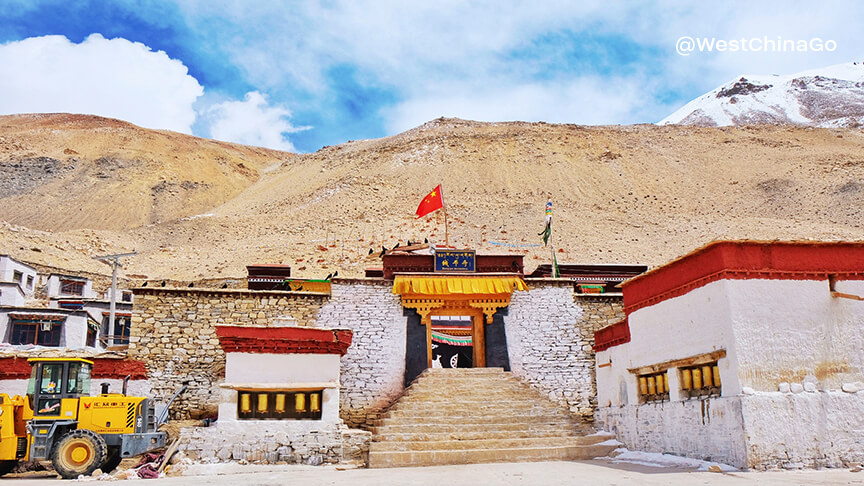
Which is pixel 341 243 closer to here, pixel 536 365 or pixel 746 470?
pixel 536 365

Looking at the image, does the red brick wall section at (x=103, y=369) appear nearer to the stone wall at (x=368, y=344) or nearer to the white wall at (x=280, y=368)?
the white wall at (x=280, y=368)

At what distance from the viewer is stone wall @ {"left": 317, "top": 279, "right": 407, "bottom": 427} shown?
564 inches

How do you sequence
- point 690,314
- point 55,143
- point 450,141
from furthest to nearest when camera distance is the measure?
1. point 55,143
2. point 450,141
3. point 690,314

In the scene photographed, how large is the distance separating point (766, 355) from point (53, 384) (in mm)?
11089

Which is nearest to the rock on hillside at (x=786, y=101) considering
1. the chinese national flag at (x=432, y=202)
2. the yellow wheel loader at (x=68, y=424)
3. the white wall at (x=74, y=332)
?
the chinese national flag at (x=432, y=202)

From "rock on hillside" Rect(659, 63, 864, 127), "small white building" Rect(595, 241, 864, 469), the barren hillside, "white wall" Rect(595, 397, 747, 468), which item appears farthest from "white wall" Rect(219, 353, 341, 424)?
"rock on hillside" Rect(659, 63, 864, 127)

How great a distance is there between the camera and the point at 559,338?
1562cm

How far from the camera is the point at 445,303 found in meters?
15.7

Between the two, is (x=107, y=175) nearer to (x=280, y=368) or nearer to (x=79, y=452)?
(x=280, y=368)

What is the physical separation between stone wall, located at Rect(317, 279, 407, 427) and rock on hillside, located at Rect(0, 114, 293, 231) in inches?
1707

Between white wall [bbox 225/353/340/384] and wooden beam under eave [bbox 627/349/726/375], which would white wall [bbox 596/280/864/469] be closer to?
wooden beam under eave [bbox 627/349/726/375]

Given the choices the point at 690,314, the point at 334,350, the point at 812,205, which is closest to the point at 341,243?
the point at 334,350

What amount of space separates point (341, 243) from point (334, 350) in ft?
78.2

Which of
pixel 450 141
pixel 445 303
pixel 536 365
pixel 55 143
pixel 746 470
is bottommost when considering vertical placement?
pixel 746 470
